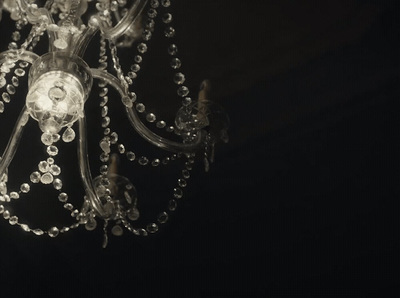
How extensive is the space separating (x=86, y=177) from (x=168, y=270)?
48.5 inches

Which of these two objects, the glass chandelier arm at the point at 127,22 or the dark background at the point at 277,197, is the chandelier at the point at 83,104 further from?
the dark background at the point at 277,197

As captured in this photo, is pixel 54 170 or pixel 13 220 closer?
pixel 54 170

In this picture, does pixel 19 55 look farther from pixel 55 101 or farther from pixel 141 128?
pixel 141 128

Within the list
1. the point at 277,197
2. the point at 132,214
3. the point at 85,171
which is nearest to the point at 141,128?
the point at 85,171

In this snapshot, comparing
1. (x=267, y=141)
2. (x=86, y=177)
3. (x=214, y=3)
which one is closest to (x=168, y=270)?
(x=267, y=141)

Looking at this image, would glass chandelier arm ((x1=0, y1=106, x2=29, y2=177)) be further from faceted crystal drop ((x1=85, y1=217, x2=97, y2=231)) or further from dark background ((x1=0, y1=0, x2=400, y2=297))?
dark background ((x1=0, y1=0, x2=400, y2=297))

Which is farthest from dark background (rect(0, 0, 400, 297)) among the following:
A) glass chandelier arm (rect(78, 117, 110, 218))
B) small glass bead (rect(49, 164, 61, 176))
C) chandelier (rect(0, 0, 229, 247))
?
small glass bead (rect(49, 164, 61, 176))

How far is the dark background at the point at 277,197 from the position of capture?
2299mm

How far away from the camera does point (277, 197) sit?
8.20 feet

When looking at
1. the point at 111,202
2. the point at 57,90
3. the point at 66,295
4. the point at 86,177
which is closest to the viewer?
the point at 57,90

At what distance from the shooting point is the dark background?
2.30 m

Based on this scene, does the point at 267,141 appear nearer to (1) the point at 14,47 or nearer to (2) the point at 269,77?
(2) the point at 269,77

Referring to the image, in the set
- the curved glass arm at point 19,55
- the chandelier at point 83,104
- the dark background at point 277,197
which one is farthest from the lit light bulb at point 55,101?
the dark background at point 277,197

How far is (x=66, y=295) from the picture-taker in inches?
98.2
